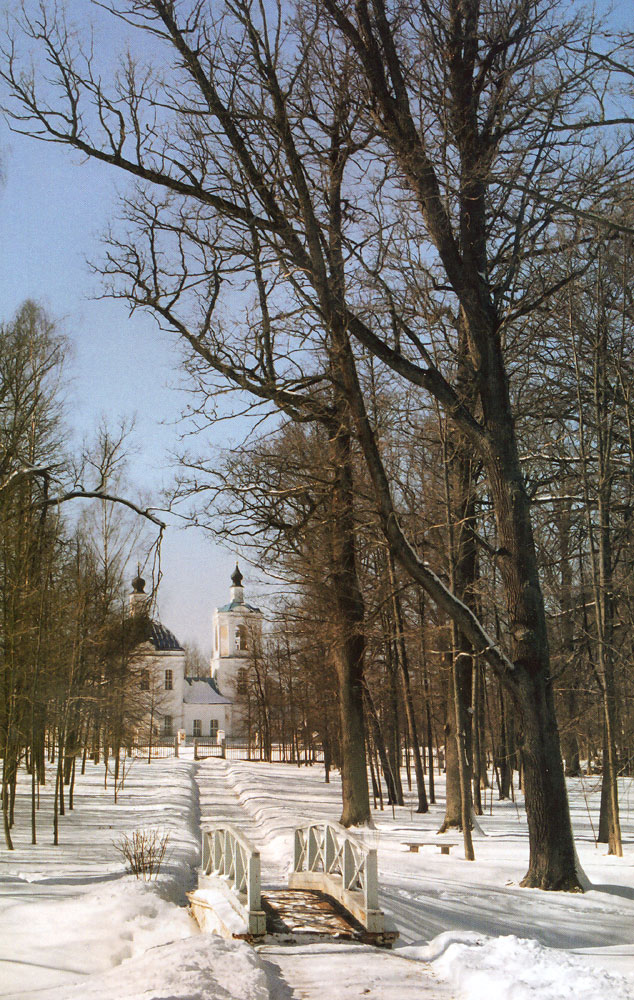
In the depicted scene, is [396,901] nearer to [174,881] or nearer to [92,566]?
[174,881]

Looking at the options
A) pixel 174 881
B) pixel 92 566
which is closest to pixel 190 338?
pixel 174 881

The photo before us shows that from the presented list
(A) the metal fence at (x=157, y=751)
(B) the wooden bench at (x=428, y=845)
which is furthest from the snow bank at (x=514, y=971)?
(A) the metal fence at (x=157, y=751)

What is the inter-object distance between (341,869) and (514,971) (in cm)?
350

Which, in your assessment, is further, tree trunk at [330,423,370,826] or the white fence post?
tree trunk at [330,423,370,826]

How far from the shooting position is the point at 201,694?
9288 cm

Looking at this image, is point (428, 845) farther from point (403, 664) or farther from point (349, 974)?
point (349, 974)

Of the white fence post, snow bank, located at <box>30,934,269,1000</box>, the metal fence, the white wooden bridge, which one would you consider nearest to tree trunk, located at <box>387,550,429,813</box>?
the white wooden bridge

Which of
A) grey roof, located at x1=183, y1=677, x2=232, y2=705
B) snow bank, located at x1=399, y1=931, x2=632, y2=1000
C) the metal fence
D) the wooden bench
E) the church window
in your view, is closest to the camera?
snow bank, located at x1=399, y1=931, x2=632, y2=1000

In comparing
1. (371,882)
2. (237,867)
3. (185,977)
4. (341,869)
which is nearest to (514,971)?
(371,882)

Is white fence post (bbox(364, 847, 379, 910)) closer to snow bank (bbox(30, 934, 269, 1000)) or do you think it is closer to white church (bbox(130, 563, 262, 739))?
snow bank (bbox(30, 934, 269, 1000))

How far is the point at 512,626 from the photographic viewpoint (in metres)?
11.1

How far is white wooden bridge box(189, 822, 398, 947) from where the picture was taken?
877cm

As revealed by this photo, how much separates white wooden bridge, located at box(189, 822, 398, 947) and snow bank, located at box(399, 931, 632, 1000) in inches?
34.4

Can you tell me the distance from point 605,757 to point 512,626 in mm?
7106
